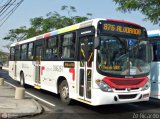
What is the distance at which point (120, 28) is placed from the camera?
11.4 metres

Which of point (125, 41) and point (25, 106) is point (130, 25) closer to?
point (125, 41)

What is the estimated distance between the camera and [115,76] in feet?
35.6

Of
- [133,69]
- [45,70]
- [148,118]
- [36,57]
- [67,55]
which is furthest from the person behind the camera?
[36,57]

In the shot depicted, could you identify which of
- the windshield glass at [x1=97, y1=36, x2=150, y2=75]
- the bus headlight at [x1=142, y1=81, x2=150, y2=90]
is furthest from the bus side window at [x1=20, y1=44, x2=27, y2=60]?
the bus headlight at [x1=142, y1=81, x2=150, y2=90]

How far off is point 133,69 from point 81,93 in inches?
77.0

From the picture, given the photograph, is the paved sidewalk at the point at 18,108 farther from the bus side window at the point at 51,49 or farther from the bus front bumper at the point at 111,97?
the bus side window at the point at 51,49

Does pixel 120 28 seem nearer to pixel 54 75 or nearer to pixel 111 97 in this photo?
pixel 111 97

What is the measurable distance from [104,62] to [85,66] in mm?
860

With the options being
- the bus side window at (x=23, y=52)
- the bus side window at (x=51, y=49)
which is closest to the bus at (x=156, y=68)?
the bus side window at (x=51, y=49)

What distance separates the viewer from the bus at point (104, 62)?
10727 mm

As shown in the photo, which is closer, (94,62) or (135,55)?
(94,62)

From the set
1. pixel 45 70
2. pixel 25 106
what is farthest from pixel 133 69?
pixel 45 70

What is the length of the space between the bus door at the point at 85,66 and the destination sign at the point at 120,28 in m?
0.57

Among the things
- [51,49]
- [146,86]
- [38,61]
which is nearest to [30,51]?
[38,61]
